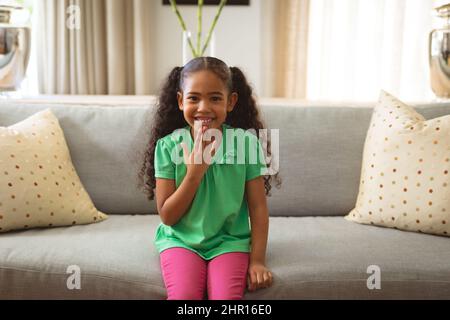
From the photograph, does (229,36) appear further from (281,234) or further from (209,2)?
(281,234)

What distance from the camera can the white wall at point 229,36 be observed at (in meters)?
3.04

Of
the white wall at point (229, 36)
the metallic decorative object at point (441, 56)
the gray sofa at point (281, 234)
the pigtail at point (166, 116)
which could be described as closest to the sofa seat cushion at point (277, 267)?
the gray sofa at point (281, 234)

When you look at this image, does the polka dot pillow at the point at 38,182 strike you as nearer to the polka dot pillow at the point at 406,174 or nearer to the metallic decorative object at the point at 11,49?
the metallic decorative object at the point at 11,49

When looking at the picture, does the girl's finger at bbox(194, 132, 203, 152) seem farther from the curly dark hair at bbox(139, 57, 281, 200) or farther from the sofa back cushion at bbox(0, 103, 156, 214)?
the sofa back cushion at bbox(0, 103, 156, 214)

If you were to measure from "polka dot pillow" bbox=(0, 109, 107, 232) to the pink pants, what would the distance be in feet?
1.47

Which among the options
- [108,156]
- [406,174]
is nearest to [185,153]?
[108,156]

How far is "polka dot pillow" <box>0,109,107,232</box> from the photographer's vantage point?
1.57m

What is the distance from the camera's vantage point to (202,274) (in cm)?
130

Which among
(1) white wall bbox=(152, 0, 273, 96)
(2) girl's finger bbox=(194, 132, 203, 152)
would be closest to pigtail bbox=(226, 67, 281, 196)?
(2) girl's finger bbox=(194, 132, 203, 152)

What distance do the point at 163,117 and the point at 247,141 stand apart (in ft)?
0.88

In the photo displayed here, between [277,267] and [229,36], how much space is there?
195 cm

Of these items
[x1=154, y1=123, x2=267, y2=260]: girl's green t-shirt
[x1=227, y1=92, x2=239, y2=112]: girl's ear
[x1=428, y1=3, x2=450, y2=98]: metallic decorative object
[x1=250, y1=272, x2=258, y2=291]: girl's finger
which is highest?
[x1=428, y1=3, x2=450, y2=98]: metallic decorative object

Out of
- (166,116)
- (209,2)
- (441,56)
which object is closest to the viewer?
(166,116)
